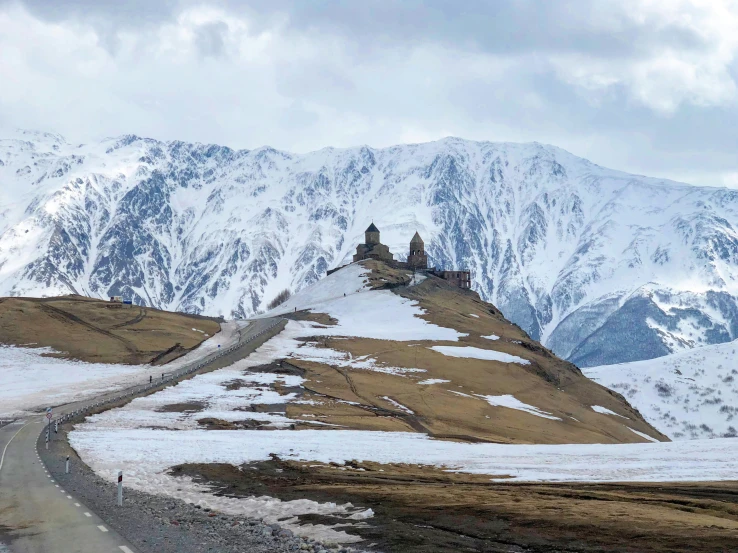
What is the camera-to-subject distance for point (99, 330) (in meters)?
126

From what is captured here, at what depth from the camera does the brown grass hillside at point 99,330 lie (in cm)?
11188

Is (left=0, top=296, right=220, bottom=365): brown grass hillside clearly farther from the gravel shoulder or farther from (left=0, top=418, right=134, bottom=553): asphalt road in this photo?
the gravel shoulder

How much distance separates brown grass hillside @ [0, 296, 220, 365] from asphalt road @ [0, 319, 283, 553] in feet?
236

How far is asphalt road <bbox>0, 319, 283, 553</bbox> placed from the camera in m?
20.4

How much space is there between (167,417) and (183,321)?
289 ft

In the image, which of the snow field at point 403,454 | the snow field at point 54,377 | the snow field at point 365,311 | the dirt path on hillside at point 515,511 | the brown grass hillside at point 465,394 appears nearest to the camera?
the dirt path on hillside at point 515,511

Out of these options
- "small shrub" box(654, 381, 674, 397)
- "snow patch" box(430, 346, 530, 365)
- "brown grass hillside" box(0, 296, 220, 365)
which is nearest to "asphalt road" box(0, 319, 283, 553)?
"brown grass hillside" box(0, 296, 220, 365)

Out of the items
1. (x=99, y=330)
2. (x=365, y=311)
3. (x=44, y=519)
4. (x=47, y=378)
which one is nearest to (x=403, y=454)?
(x=44, y=519)

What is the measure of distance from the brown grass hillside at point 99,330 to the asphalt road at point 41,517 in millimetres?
71871

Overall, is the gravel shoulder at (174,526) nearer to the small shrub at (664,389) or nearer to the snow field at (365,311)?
the snow field at (365,311)

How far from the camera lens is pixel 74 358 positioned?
10806 cm

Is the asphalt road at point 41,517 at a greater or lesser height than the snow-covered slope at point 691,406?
greater

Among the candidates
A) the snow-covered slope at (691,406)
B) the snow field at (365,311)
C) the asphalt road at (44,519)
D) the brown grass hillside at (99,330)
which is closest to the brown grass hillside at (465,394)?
the snow field at (365,311)

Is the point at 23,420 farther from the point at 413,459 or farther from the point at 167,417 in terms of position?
the point at 413,459
